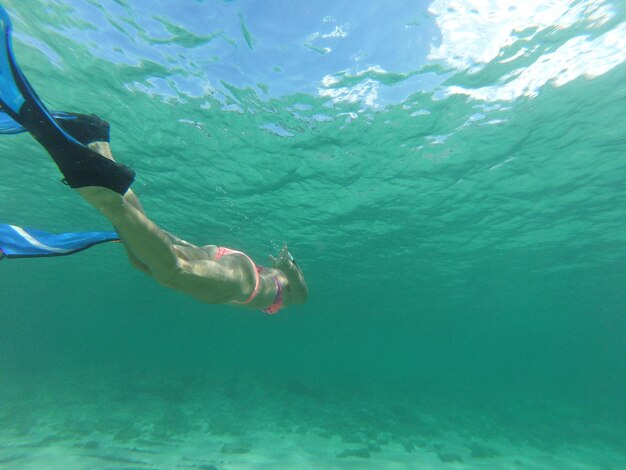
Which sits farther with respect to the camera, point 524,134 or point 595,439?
point 595,439

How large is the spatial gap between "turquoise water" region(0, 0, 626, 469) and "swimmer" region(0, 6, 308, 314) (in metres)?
7.25

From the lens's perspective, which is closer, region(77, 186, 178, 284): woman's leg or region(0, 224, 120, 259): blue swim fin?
region(77, 186, 178, 284): woman's leg

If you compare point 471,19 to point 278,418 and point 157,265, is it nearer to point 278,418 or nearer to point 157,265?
point 157,265

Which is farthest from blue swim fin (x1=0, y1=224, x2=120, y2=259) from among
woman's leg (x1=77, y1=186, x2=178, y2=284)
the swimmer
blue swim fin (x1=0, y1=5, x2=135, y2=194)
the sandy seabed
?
the sandy seabed

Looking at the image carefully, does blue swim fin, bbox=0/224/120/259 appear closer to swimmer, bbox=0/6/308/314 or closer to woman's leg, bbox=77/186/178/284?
swimmer, bbox=0/6/308/314

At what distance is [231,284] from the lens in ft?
14.1

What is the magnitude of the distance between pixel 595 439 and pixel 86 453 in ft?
80.1

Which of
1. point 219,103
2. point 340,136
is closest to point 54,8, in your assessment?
point 219,103

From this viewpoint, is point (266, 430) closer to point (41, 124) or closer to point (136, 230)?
point (136, 230)

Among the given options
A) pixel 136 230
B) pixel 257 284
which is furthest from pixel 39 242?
pixel 257 284

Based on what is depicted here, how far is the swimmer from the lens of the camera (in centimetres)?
267

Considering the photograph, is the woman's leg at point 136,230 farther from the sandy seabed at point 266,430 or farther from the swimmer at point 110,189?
the sandy seabed at point 266,430

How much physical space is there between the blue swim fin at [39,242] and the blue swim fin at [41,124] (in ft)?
5.99

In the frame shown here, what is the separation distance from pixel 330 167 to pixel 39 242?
12456 mm
